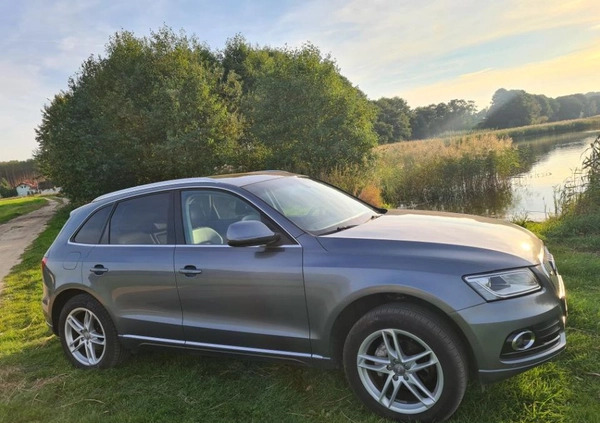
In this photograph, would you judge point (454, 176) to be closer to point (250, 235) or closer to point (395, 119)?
point (250, 235)

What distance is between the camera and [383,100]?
76938mm

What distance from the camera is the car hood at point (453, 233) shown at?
2.85 meters

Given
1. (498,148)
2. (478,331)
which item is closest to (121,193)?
(478,331)

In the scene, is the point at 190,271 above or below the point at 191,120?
below

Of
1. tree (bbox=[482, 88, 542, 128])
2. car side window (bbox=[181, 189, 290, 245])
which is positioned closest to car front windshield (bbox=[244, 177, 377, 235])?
car side window (bbox=[181, 189, 290, 245])

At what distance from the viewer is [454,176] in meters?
15.4

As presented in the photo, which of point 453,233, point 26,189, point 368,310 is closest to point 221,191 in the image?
point 368,310

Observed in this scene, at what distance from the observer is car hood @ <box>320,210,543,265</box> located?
285 cm

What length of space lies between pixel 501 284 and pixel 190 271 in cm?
220

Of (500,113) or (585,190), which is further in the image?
(500,113)

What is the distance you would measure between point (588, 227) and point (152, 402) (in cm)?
754

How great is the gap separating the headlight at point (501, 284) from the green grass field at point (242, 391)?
85 cm

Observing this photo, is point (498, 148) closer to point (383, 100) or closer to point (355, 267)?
point (355, 267)

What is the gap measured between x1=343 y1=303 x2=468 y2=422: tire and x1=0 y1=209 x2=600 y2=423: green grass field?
187mm
